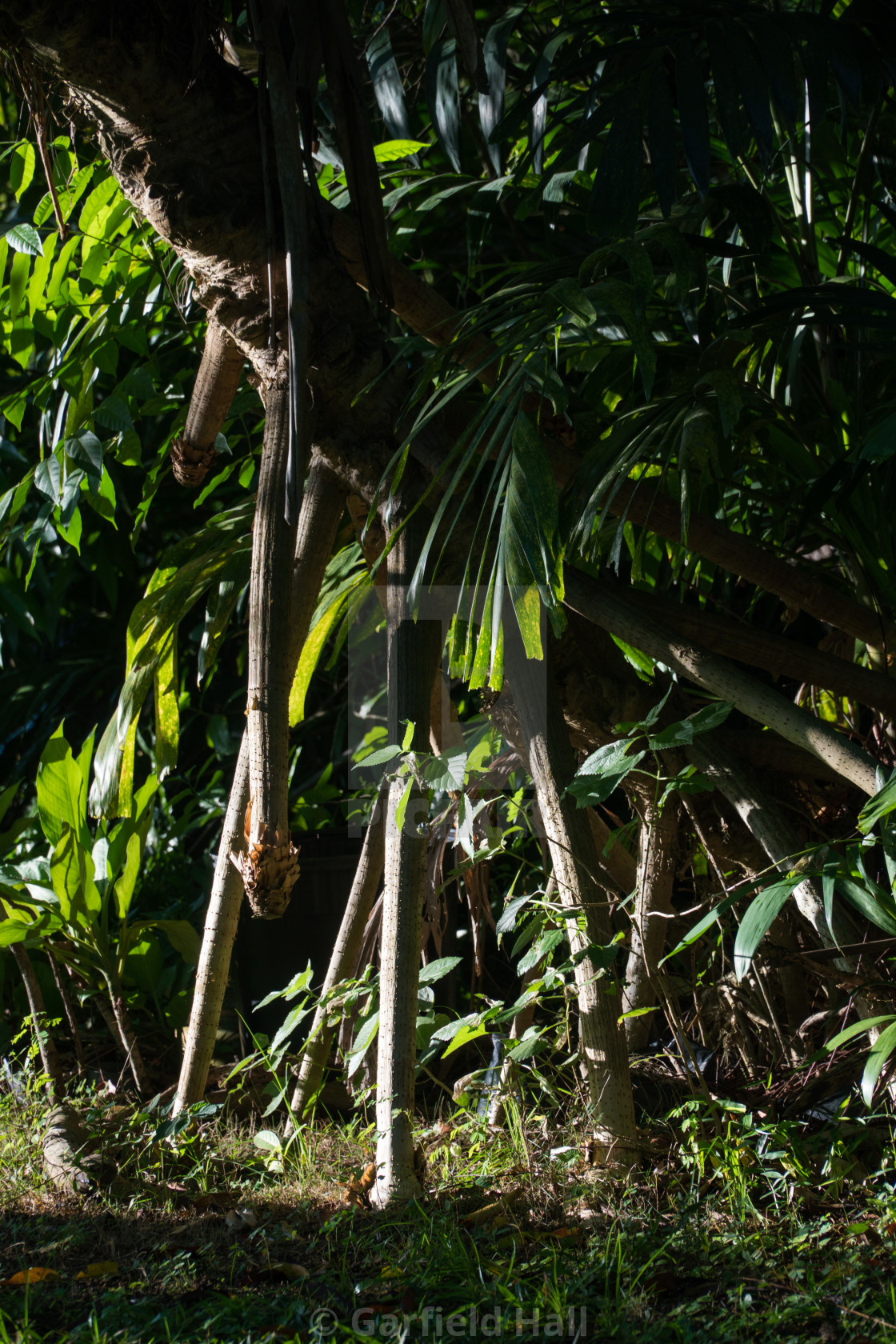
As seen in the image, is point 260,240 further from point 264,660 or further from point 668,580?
point 668,580

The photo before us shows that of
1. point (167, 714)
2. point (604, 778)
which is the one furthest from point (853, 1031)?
point (167, 714)

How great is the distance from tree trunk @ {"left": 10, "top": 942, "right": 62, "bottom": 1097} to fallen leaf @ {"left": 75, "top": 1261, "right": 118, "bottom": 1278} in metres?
0.62

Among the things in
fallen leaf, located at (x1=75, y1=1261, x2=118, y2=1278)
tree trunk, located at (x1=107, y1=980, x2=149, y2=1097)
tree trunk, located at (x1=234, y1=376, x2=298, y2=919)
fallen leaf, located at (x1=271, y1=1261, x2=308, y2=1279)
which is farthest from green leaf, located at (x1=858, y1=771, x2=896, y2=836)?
tree trunk, located at (x1=107, y1=980, x2=149, y2=1097)

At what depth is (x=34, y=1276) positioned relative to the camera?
130 cm

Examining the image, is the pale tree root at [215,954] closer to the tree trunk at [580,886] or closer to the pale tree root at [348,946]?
the pale tree root at [348,946]

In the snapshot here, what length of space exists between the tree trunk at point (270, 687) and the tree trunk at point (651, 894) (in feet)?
1.80

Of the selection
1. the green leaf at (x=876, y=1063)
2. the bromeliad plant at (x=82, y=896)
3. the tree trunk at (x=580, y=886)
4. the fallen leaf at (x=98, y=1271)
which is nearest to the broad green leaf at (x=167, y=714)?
the bromeliad plant at (x=82, y=896)

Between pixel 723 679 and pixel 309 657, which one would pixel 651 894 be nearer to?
pixel 723 679

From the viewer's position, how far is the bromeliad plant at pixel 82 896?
208 centimetres

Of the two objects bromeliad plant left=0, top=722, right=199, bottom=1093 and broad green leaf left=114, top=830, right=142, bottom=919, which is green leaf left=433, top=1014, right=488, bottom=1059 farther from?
broad green leaf left=114, top=830, right=142, bottom=919

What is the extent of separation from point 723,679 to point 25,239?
138cm

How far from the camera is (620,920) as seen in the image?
6.03 feet

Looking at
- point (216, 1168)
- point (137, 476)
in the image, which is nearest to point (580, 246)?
point (137, 476)

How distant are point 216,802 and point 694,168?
7.60 ft
